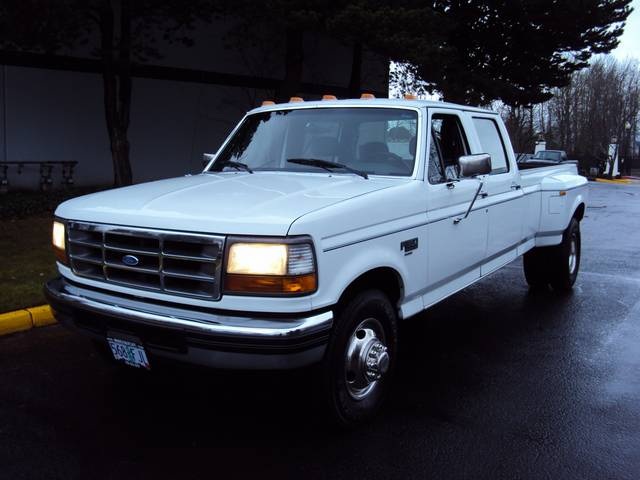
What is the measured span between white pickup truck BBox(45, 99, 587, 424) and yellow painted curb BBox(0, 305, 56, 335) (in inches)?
69.4

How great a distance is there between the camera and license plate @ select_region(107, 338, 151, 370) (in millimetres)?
3363

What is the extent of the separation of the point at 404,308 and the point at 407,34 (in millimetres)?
11369

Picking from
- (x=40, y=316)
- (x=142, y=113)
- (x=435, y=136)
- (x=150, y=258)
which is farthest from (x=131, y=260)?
(x=142, y=113)

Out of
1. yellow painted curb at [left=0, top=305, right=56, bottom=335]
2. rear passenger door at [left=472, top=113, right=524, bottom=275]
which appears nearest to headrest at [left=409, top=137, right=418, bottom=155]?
rear passenger door at [left=472, top=113, right=524, bottom=275]

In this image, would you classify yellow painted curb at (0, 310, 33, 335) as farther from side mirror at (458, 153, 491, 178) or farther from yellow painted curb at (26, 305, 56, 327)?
side mirror at (458, 153, 491, 178)

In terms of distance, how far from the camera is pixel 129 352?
343 cm

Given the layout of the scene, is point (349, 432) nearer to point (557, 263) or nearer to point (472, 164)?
point (472, 164)

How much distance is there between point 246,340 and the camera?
3.03m

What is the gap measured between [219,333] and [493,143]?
3.71 m

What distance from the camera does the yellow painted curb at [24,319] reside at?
17.6 ft

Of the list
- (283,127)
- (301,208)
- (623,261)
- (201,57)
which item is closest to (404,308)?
(301,208)

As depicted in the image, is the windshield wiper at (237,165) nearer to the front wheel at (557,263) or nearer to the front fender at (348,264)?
the front fender at (348,264)

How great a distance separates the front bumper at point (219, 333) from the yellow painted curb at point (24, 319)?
2413mm

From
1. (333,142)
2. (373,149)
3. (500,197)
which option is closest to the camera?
(373,149)
